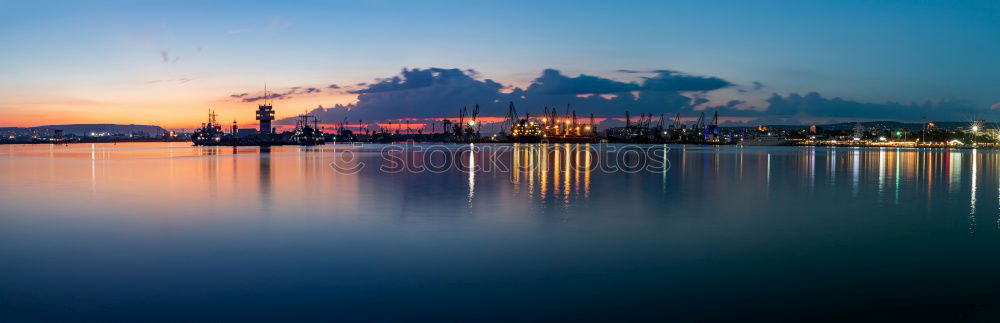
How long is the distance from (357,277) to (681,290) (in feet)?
12.9

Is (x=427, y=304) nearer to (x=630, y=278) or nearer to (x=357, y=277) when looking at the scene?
(x=357, y=277)

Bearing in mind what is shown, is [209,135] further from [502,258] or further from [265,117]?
[502,258]

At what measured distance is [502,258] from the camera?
938 cm

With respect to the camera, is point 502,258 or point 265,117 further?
point 265,117

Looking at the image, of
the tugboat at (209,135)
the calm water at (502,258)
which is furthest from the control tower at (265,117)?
the calm water at (502,258)

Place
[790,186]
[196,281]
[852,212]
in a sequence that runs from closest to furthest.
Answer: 1. [196,281]
2. [852,212]
3. [790,186]

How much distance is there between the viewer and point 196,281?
311 inches

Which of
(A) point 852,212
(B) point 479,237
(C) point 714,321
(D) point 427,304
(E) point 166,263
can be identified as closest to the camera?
(C) point 714,321

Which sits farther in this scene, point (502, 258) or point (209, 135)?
point (209, 135)

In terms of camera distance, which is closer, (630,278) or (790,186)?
(630,278)

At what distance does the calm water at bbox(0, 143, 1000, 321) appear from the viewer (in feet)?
22.0

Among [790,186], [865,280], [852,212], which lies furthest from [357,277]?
[790,186]

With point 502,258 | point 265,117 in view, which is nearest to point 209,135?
point 265,117

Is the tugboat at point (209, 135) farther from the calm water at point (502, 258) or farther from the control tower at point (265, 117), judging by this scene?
the calm water at point (502, 258)
